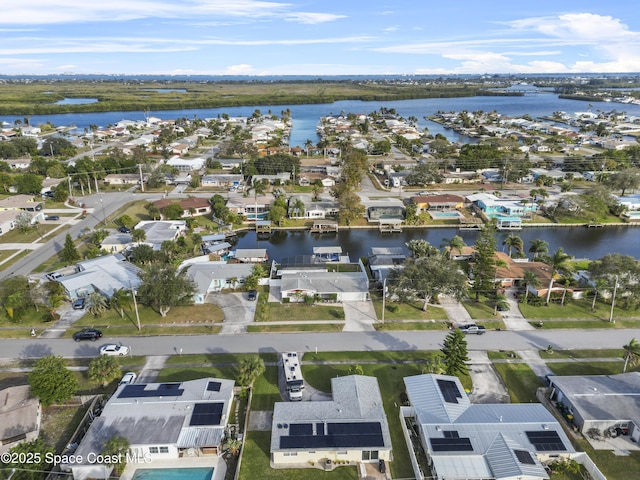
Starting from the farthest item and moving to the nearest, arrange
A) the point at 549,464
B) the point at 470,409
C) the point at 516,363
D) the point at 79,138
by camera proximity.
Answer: the point at 79,138 → the point at 516,363 → the point at 470,409 → the point at 549,464

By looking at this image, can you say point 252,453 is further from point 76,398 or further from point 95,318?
point 95,318

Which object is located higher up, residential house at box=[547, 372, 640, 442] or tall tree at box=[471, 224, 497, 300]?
tall tree at box=[471, 224, 497, 300]

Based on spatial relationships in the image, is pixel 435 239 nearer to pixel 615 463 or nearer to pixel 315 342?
pixel 315 342

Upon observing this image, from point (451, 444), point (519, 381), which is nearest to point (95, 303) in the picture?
point (451, 444)

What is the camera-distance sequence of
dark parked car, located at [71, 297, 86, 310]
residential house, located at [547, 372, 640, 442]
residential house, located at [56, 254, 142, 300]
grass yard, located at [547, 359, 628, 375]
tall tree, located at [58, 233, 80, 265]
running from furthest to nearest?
tall tree, located at [58, 233, 80, 265], residential house, located at [56, 254, 142, 300], dark parked car, located at [71, 297, 86, 310], grass yard, located at [547, 359, 628, 375], residential house, located at [547, 372, 640, 442]

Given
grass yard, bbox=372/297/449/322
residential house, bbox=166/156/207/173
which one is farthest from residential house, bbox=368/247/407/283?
residential house, bbox=166/156/207/173

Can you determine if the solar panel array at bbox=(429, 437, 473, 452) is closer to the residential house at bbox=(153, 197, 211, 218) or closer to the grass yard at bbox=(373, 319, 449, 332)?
the grass yard at bbox=(373, 319, 449, 332)

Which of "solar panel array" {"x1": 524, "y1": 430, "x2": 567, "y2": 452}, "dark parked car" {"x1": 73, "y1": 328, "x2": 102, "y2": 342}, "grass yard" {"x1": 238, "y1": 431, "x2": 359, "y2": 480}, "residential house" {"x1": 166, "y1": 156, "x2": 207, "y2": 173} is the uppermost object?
"residential house" {"x1": 166, "y1": 156, "x2": 207, "y2": 173}

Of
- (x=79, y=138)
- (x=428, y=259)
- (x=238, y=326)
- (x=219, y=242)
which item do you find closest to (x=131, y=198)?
(x=219, y=242)
